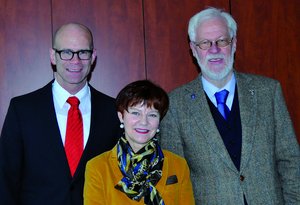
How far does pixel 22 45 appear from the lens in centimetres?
297

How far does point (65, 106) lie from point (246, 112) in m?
1.03

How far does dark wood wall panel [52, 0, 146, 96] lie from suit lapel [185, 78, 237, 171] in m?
0.82

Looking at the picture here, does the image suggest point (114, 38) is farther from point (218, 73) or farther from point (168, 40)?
point (218, 73)

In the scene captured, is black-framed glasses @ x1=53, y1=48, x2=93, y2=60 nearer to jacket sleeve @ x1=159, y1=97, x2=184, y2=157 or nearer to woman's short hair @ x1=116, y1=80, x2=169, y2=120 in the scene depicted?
woman's short hair @ x1=116, y1=80, x2=169, y2=120

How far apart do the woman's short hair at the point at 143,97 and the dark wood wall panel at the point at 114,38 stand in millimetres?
1058

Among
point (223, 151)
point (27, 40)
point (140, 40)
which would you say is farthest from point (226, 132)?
point (27, 40)

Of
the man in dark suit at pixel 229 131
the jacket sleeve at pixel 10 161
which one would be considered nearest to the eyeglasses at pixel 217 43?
the man in dark suit at pixel 229 131

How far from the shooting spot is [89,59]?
2.30 meters

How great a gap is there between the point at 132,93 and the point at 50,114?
1.84 feet

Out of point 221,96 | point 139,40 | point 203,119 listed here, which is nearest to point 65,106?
point 203,119

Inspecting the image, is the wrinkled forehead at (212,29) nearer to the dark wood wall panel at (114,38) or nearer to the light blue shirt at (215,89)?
the light blue shirt at (215,89)

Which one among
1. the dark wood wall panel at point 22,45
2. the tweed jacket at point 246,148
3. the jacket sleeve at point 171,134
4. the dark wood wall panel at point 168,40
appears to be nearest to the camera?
the tweed jacket at point 246,148

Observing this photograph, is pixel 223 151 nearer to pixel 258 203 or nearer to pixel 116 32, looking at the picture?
pixel 258 203

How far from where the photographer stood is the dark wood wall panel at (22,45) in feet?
9.73
